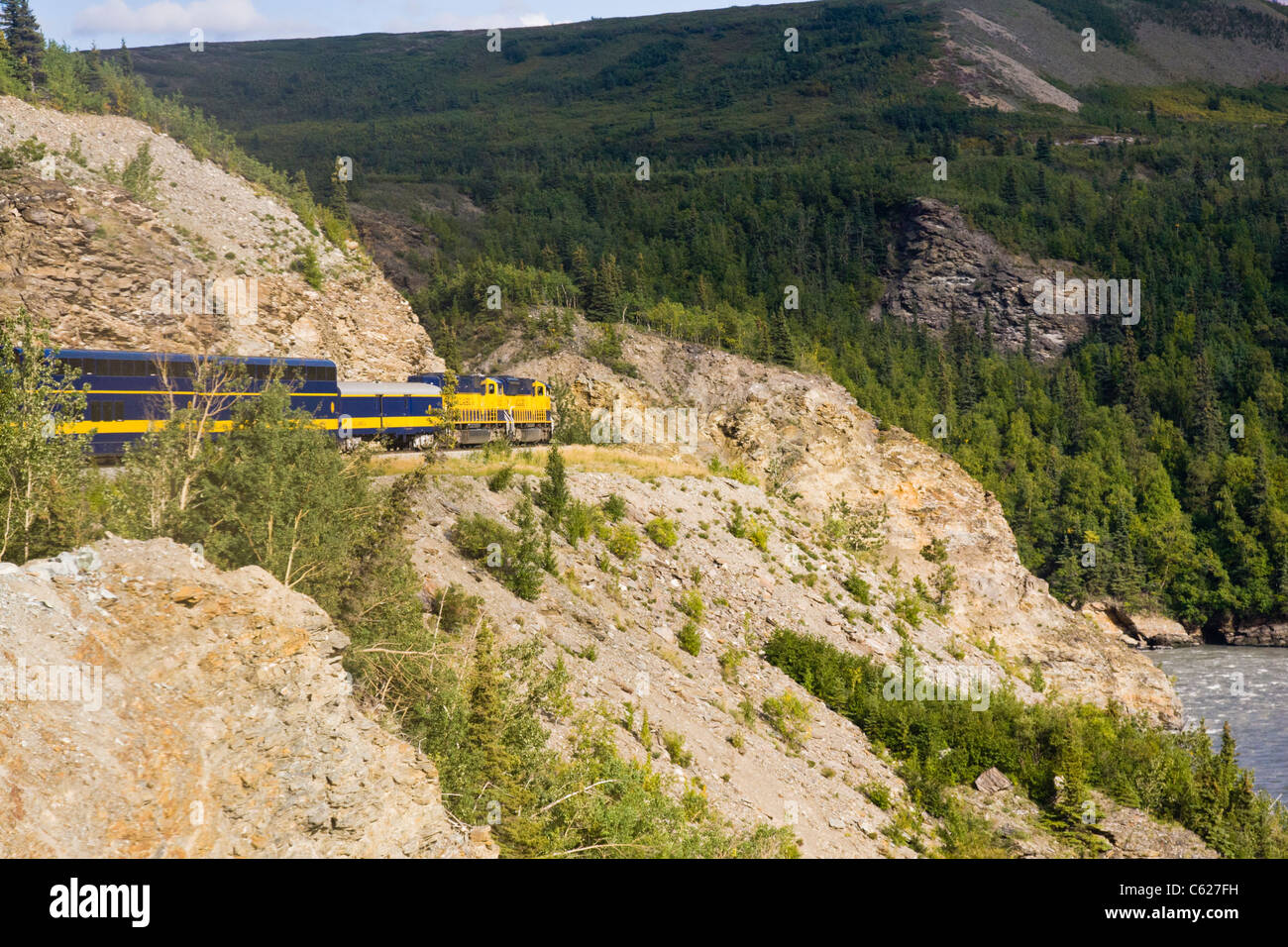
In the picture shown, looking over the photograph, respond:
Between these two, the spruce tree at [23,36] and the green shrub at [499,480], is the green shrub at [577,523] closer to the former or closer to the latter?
the green shrub at [499,480]

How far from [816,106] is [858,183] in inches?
2633

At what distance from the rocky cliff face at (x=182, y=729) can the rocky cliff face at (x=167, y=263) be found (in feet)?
97.7

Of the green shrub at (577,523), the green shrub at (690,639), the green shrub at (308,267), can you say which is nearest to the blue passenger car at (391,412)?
Result: the green shrub at (577,523)

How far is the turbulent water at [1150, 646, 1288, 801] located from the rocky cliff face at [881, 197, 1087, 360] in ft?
145

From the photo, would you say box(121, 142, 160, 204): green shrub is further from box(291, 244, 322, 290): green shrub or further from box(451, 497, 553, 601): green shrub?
box(451, 497, 553, 601): green shrub

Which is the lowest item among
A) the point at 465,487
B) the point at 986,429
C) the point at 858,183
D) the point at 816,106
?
the point at 986,429

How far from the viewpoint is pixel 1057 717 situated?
104 feet

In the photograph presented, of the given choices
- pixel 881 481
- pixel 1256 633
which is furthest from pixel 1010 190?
pixel 881 481

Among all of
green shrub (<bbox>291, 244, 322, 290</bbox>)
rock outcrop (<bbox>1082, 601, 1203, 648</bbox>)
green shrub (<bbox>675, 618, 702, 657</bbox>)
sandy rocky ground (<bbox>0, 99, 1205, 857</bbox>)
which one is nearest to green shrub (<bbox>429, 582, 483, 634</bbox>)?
sandy rocky ground (<bbox>0, 99, 1205, 857</bbox>)

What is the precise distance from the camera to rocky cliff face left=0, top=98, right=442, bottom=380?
3862cm

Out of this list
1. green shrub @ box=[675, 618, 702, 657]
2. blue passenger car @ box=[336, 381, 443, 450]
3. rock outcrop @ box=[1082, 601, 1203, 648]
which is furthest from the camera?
rock outcrop @ box=[1082, 601, 1203, 648]

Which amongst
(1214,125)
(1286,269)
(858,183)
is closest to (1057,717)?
(858,183)

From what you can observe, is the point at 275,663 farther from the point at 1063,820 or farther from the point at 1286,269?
the point at 1286,269

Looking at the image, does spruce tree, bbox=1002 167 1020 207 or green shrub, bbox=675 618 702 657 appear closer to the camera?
green shrub, bbox=675 618 702 657
